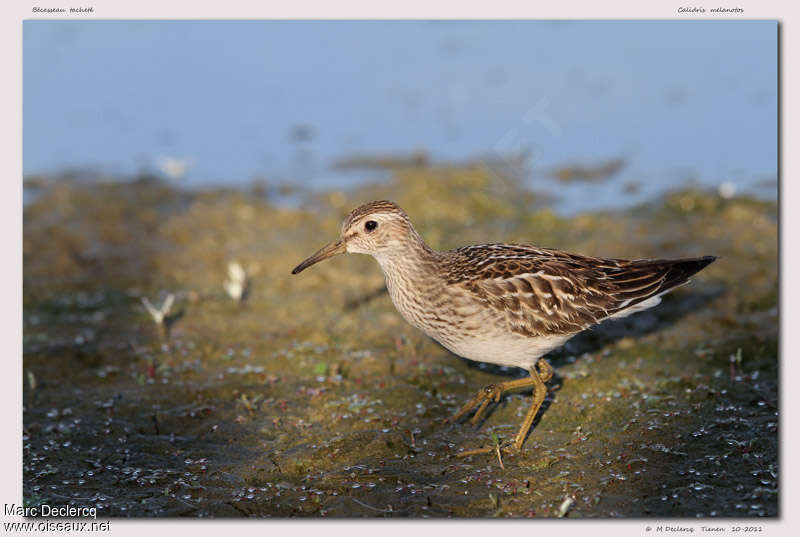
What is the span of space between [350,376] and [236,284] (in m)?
2.27

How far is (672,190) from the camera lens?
1216 centimetres

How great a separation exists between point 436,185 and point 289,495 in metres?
6.91

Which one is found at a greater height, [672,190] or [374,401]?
[672,190]

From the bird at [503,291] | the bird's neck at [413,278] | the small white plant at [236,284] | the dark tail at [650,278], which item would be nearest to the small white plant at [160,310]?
the small white plant at [236,284]

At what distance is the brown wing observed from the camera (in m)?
7.27

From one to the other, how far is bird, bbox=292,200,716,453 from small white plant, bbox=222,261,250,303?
91.4 inches

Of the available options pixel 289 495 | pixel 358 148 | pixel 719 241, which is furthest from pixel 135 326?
pixel 719 241

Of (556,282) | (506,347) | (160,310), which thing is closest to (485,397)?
(506,347)

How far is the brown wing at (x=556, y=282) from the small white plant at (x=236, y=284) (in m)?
3.22

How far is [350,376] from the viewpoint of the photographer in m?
8.37

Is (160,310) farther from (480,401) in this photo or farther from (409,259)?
(480,401)

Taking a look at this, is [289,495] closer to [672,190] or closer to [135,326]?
[135,326]

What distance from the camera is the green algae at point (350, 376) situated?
654cm

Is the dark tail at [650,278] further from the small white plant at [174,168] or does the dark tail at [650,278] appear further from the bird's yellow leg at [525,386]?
the small white plant at [174,168]
